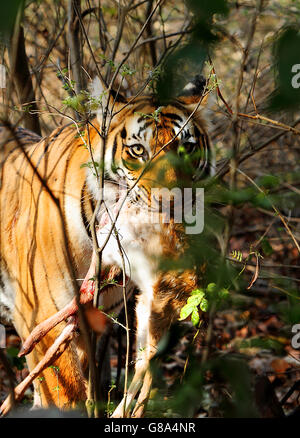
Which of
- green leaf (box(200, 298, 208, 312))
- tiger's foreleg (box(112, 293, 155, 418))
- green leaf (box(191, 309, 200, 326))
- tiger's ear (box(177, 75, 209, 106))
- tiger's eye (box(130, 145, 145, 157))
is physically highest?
tiger's ear (box(177, 75, 209, 106))

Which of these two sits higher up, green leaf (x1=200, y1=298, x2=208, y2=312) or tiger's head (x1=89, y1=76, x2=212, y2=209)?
tiger's head (x1=89, y1=76, x2=212, y2=209)

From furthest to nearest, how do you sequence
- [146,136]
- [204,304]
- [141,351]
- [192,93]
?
[192,93] < [146,136] < [141,351] < [204,304]

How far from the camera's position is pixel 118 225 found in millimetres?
2115

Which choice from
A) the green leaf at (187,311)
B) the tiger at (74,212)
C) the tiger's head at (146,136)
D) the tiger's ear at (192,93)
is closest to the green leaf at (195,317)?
the green leaf at (187,311)

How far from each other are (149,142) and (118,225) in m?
0.49

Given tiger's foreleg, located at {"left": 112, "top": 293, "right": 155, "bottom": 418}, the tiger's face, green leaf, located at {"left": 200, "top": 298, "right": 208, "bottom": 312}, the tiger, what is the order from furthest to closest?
the tiger's face
the tiger
tiger's foreleg, located at {"left": 112, "top": 293, "right": 155, "bottom": 418}
green leaf, located at {"left": 200, "top": 298, "right": 208, "bottom": 312}

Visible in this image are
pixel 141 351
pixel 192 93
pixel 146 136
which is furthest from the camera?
pixel 192 93

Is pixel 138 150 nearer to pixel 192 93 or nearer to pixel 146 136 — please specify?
pixel 146 136

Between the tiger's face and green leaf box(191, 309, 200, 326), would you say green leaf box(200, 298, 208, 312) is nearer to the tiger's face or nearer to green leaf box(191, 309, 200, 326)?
green leaf box(191, 309, 200, 326)

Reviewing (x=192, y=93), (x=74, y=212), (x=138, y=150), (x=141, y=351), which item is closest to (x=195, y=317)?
(x=141, y=351)

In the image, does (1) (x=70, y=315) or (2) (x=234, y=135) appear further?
(1) (x=70, y=315)

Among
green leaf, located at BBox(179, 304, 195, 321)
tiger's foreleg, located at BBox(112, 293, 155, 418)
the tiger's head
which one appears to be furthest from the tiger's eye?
green leaf, located at BBox(179, 304, 195, 321)
